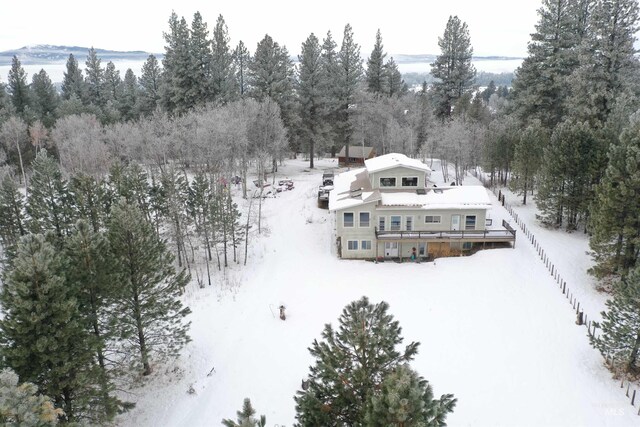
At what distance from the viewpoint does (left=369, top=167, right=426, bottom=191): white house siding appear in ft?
114

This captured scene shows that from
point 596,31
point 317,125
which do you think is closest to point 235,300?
point 317,125

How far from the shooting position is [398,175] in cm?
3494

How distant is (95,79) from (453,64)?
57.2 m

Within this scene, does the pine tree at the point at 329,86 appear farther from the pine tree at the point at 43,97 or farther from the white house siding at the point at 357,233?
the pine tree at the point at 43,97

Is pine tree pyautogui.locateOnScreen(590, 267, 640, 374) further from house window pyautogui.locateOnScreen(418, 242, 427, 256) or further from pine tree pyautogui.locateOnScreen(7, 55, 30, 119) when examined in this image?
pine tree pyautogui.locateOnScreen(7, 55, 30, 119)

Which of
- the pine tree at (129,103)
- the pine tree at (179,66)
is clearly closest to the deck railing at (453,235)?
the pine tree at (179,66)

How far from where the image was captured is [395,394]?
845cm

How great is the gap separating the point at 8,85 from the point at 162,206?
5523cm

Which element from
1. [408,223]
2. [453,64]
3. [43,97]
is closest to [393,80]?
[453,64]

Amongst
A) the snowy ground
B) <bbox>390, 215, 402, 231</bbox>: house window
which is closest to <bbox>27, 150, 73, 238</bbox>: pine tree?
the snowy ground

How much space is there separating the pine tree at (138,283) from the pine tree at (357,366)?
10.3m

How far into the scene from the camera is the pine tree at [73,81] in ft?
250

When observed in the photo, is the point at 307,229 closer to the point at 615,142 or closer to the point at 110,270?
the point at 110,270

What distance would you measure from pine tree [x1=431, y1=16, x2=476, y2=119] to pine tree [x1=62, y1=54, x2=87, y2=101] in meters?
57.2
